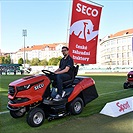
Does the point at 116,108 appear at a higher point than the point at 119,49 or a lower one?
lower

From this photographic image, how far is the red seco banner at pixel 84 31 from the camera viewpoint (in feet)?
21.6

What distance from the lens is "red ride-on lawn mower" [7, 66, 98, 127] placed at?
366 cm

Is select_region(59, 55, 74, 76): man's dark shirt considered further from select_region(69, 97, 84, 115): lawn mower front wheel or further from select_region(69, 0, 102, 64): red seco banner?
select_region(69, 0, 102, 64): red seco banner

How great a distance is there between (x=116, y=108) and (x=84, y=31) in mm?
3198

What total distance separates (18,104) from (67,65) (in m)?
1.39

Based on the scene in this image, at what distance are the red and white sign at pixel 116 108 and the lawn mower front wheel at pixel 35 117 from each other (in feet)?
5.29

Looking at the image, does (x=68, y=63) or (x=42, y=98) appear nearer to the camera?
(x=42, y=98)

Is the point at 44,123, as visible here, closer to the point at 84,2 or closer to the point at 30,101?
the point at 30,101

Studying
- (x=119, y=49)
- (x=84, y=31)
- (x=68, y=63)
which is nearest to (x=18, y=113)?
(x=68, y=63)

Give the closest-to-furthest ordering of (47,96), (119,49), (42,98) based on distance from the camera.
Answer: (42,98), (47,96), (119,49)

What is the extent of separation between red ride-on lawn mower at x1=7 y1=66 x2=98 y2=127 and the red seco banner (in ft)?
6.61

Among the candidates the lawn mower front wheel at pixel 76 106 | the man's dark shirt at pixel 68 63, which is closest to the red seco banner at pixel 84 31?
the man's dark shirt at pixel 68 63

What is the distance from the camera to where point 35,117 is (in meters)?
3.74

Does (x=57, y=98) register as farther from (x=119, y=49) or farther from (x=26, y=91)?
(x=119, y=49)
